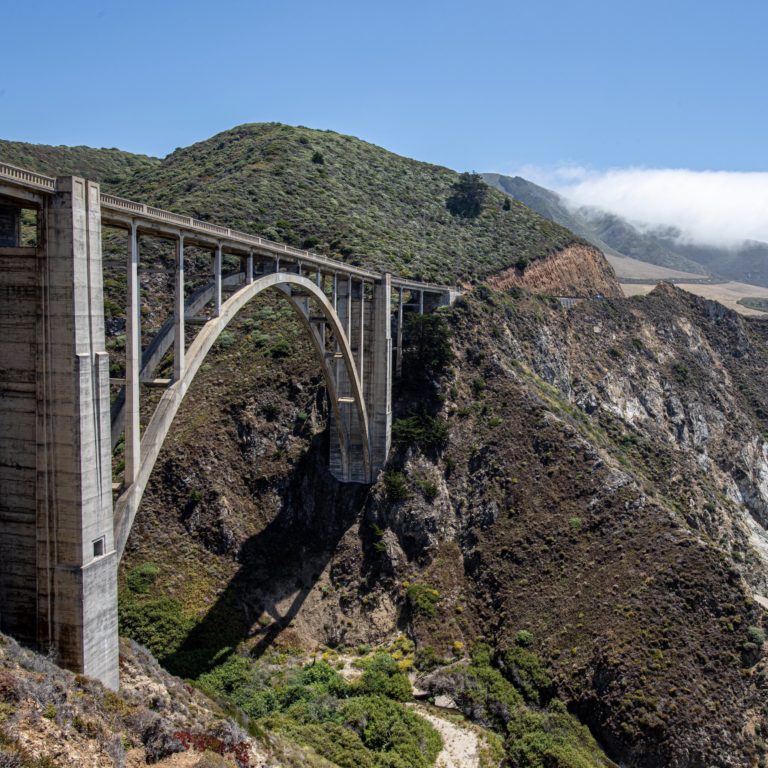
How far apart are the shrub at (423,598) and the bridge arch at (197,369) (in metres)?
8.36

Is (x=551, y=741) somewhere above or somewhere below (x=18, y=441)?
below

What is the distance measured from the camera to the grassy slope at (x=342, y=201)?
6178cm

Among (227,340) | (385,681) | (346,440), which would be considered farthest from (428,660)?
(227,340)

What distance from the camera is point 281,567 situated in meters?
37.3

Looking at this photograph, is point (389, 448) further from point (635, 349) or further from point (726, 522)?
point (635, 349)

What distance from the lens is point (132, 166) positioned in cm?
9588

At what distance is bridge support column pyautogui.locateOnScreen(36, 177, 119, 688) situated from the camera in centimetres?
1576

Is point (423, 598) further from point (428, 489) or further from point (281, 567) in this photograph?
point (281, 567)

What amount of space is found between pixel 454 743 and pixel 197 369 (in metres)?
18.9

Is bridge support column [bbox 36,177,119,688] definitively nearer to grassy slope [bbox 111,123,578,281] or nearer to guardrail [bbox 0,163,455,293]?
guardrail [bbox 0,163,455,293]

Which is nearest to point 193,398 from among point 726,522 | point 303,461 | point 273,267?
point 303,461

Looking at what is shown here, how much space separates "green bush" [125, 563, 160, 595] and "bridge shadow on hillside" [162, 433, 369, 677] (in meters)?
3.40

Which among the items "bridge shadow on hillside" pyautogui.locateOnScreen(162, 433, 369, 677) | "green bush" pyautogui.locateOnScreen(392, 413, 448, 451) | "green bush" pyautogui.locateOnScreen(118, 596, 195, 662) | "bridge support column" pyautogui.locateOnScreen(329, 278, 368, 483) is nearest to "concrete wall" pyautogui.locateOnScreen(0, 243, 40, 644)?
"bridge shadow on hillside" pyautogui.locateOnScreen(162, 433, 369, 677)

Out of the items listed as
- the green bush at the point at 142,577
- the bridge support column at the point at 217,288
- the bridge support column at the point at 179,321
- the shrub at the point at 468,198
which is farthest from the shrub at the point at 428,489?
the shrub at the point at 468,198
